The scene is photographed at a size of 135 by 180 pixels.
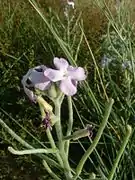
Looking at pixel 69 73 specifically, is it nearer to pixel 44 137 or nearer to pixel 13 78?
pixel 44 137

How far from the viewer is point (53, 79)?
116cm

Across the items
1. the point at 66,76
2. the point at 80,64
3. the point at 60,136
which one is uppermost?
the point at 66,76

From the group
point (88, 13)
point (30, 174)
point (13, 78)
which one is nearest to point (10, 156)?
point (30, 174)

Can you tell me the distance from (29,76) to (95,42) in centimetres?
241

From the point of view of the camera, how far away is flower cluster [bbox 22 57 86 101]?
3.82 feet

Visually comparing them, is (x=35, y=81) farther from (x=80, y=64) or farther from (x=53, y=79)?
(x=80, y=64)

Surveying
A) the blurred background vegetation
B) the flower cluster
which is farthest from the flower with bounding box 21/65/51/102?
the blurred background vegetation

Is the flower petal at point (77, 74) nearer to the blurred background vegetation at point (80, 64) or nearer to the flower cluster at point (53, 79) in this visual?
the flower cluster at point (53, 79)

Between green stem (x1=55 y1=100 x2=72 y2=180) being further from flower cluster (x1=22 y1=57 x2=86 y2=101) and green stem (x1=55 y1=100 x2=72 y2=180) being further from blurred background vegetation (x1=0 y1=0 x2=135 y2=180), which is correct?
blurred background vegetation (x1=0 y1=0 x2=135 y2=180)

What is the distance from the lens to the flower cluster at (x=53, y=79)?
1.16 m

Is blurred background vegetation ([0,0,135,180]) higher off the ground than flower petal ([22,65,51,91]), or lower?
lower

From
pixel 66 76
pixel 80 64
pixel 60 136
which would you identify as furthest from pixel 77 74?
pixel 80 64

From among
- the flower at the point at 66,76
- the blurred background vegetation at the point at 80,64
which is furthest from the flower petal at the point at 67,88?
the blurred background vegetation at the point at 80,64

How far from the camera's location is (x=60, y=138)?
1.21 meters
